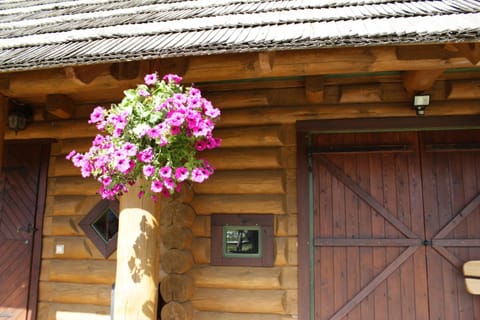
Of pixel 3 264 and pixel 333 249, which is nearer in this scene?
pixel 333 249

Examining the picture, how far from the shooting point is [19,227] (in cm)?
421

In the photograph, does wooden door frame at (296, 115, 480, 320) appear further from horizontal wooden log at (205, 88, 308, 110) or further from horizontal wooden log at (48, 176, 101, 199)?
horizontal wooden log at (48, 176, 101, 199)

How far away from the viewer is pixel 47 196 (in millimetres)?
4230

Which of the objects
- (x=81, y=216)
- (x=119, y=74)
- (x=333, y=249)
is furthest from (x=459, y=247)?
(x=81, y=216)

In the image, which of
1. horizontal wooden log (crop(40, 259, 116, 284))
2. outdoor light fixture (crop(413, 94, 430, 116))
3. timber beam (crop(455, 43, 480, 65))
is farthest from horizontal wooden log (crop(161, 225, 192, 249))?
timber beam (crop(455, 43, 480, 65))

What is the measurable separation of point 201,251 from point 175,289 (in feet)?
1.47

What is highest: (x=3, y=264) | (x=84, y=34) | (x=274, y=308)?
(x=84, y=34)

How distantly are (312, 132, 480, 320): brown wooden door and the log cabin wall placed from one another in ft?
0.92

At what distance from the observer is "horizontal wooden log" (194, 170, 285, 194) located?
370cm

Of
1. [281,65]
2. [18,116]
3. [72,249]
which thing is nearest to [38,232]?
[72,249]

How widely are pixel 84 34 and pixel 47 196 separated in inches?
75.7

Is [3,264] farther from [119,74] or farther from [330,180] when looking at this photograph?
[330,180]

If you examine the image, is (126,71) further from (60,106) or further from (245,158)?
(245,158)

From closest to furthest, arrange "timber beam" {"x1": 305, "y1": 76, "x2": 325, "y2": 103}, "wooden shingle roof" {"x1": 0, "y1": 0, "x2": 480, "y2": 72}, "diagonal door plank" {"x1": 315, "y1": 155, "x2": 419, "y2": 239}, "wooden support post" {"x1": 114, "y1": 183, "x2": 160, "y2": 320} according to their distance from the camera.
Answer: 1. "wooden shingle roof" {"x1": 0, "y1": 0, "x2": 480, "y2": 72}
2. "wooden support post" {"x1": 114, "y1": 183, "x2": 160, "y2": 320}
3. "timber beam" {"x1": 305, "y1": 76, "x2": 325, "y2": 103}
4. "diagonal door plank" {"x1": 315, "y1": 155, "x2": 419, "y2": 239}
